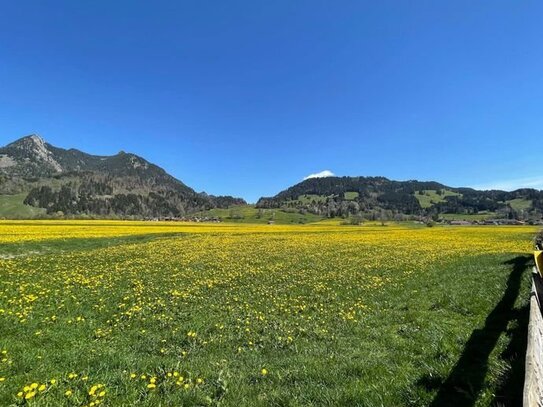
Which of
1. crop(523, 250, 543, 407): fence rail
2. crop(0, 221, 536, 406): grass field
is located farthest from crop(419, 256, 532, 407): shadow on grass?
crop(523, 250, 543, 407): fence rail

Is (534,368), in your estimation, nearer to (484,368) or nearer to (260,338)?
(484,368)

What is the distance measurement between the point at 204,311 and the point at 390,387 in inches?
365

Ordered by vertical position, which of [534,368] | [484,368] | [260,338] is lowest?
[260,338]

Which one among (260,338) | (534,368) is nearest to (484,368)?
(534,368)

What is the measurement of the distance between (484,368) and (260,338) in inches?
250

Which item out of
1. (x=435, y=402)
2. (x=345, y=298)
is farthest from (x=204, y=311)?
(x=435, y=402)

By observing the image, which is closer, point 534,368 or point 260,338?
point 534,368

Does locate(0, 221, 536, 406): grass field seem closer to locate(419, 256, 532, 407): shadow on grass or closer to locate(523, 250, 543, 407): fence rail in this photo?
locate(419, 256, 532, 407): shadow on grass

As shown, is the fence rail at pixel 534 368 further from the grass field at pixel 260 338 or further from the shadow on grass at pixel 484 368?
the grass field at pixel 260 338

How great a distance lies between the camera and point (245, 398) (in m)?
7.59

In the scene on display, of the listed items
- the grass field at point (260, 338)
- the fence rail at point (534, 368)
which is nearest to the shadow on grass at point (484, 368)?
the grass field at point (260, 338)

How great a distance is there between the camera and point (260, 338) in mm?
11844

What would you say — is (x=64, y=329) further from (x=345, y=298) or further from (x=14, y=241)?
(x=14, y=241)

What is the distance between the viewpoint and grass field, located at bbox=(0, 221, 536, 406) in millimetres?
7594
